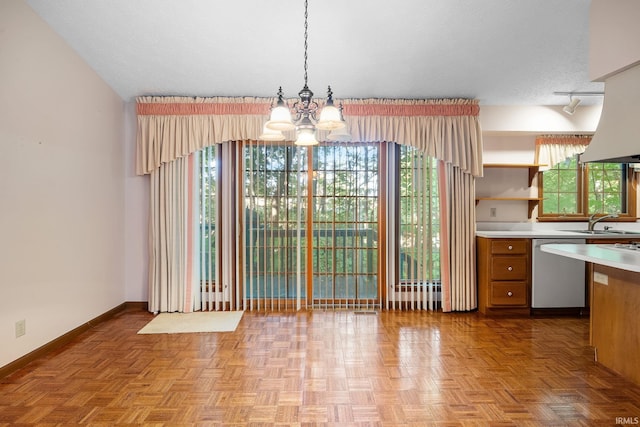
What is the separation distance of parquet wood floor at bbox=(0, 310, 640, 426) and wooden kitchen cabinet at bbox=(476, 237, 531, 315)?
1.13ft

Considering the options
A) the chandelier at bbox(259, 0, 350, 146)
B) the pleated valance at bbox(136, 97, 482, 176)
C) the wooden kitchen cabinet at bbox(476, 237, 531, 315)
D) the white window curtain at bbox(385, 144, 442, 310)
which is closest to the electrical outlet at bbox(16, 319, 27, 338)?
the pleated valance at bbox(136, 97, 482, 176)

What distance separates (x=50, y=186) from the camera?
3166 millimetres

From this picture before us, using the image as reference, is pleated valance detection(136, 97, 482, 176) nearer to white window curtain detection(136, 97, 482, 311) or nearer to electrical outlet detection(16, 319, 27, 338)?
white window curtain detection(136, 97, 482, 311)

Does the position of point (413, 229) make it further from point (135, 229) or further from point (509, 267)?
point (135, 229)

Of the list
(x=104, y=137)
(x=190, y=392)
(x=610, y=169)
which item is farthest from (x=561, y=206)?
(x=104, y=137)

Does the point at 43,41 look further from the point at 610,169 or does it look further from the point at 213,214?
the point at 610,169

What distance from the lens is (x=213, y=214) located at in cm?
445

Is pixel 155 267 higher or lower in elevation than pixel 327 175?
lower

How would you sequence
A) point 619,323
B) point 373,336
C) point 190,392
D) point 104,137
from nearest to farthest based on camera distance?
point 190,392, point 619,323, point 373,336, point 104,137

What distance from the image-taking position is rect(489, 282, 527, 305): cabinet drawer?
4.15m

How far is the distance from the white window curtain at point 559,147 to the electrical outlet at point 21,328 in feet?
17.6

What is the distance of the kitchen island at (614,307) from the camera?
2543mm

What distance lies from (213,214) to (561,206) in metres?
4.22

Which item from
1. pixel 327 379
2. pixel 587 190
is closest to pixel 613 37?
pixel 587 190
